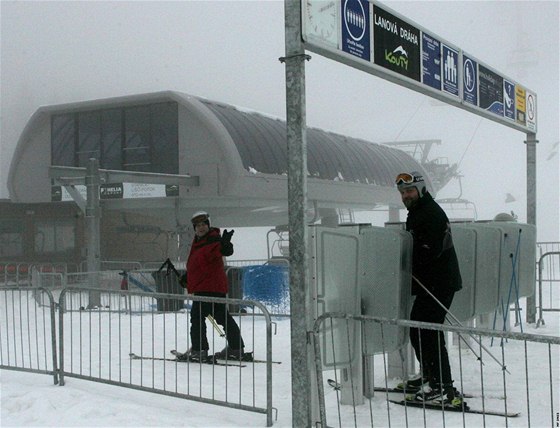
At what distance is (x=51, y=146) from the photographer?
26250 mm

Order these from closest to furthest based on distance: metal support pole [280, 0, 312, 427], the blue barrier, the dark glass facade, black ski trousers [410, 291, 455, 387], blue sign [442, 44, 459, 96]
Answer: metal support pole [280, 0, 312, 427] < black ski trousers [410, 291, 455, 387] < blue sign [442, 44, 459, 96] < the blue barrier < the dark glass facade

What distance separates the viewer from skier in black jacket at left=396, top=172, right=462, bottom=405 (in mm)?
5930

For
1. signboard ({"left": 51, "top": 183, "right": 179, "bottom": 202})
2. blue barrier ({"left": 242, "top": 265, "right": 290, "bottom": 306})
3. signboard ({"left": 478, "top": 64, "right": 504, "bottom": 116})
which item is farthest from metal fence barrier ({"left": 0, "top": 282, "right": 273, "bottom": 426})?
signboard ({"left": 51, "top": 183, "right": 179, "bottom": 202})

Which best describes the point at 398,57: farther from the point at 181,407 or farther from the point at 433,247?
the point at 181,407

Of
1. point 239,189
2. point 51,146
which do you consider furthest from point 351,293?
point 51,146

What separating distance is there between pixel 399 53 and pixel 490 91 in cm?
342

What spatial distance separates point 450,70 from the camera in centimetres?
777

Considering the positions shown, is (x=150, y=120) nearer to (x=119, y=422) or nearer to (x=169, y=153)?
(x=169, y=153)

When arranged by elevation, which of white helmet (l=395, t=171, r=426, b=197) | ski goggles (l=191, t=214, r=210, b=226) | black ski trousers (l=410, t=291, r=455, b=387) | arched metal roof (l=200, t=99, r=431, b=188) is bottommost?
black ski trousers (l=410, t=291, r=455, b=387)

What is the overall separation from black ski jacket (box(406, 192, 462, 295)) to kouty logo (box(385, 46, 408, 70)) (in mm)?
1259

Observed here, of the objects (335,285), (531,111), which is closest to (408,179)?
(335,285)

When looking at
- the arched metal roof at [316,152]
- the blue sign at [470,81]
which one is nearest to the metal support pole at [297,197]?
the blue sign at [470,81]

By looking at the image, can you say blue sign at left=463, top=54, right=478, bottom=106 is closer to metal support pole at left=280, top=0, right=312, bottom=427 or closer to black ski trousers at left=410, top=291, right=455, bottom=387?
black ski trousers at left=410, top=291, right=455, bottom=387

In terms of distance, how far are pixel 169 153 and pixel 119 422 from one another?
18.6 m
